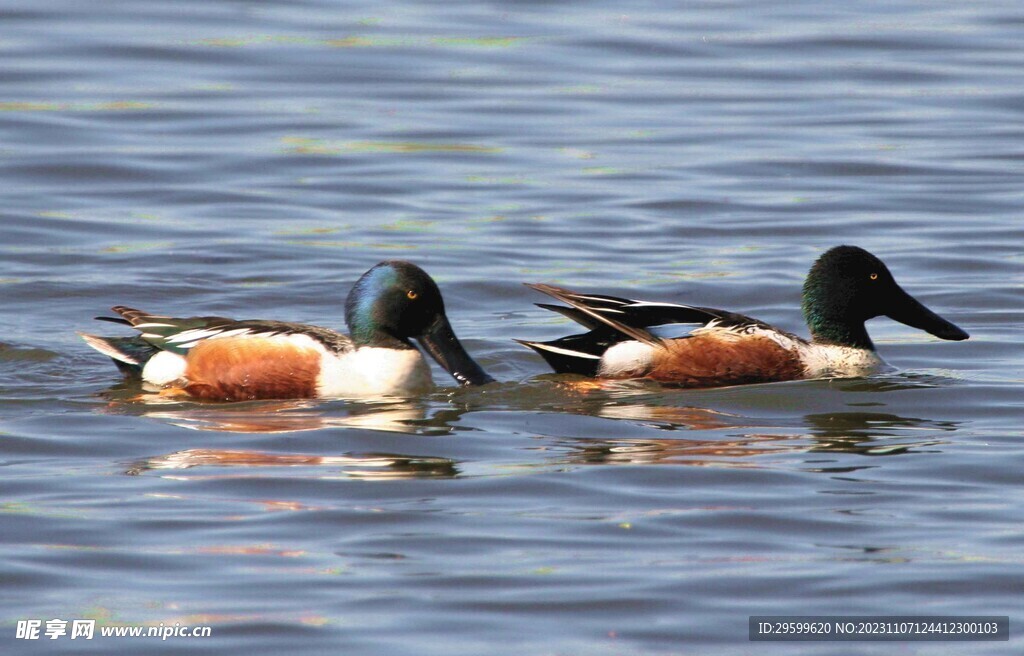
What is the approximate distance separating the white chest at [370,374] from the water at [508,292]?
16 centimetres

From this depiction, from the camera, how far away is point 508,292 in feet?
37.2

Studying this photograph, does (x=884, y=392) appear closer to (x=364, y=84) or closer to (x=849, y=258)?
(x=849, y=258)

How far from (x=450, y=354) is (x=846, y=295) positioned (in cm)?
210

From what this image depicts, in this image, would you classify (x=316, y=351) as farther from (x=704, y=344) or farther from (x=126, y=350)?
(x=704, y=344)

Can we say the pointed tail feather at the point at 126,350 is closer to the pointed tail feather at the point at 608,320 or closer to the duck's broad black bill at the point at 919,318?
the pointed tail feather at the point at 608,320

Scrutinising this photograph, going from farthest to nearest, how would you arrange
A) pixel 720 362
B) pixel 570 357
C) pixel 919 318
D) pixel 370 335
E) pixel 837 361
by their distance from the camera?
pixel 919 318 → pixel 837 361 → pixel 570 357 → pixel 720 362 → pixel 370 335

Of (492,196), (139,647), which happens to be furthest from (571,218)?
(139,647)

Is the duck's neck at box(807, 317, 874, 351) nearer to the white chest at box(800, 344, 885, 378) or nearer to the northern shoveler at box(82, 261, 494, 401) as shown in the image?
the white chest at box(800, 344, 885, 378)

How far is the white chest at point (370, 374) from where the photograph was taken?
28.7 feet

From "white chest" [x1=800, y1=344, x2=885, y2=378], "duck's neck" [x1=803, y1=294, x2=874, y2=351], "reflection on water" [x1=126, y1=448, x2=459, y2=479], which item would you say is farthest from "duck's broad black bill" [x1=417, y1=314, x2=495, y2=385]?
"duck's neck" [x1=803, y1=294, x2=874, y2=351]

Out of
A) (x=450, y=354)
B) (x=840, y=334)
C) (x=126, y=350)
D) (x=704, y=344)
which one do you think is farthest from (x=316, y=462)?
(x=840, y=334)

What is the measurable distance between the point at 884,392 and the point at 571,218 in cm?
442

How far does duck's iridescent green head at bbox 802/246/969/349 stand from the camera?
31.1ft

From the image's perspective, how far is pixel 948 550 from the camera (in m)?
6.42
